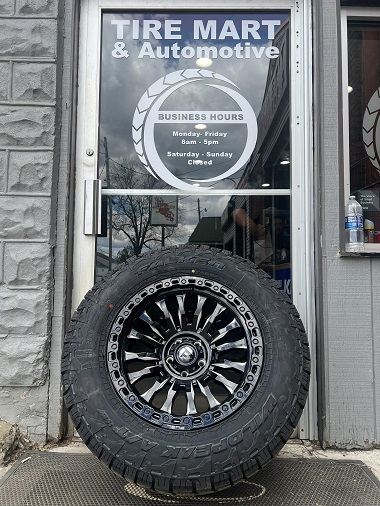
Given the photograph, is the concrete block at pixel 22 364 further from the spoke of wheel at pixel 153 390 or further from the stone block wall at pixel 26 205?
the spoke of wheel at pixel 153 390

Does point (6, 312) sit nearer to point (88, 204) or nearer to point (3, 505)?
point (88, 204)

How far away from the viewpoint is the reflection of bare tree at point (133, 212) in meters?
3.24

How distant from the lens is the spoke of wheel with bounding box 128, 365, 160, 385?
88.6 inches

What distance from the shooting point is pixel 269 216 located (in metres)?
3.22

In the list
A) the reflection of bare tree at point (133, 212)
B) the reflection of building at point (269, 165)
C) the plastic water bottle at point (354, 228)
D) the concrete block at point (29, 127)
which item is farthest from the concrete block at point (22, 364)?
the plastic water bottle at point (354, 228)

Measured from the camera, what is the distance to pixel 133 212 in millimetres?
3252

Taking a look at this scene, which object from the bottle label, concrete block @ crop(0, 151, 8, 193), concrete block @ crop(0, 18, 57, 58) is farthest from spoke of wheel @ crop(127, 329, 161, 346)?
concrete block @ crop(0, 18, 57, 58)

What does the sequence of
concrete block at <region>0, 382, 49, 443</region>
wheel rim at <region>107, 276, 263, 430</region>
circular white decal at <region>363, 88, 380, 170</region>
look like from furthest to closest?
1. circular white decal at <region>363, 88, 380, 170</region>
2. concrete block at <region>0, 382, 49, 443</region>
3. wheel rim at <region>107, 276, 263, 430</region>

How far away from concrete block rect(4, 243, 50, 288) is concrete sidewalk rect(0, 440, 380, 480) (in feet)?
3.53

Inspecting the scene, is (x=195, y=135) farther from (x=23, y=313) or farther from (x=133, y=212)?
(x=23, y=313)

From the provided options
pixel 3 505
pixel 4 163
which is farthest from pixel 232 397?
pixel 4 163

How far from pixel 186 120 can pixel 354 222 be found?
4.79 feet

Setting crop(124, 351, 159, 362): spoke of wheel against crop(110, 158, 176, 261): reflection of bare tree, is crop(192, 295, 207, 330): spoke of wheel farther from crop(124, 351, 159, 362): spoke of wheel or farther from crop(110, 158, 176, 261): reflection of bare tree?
crop(110, 158, 176, 261): reflection of bare tree

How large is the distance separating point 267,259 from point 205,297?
3.39 ft
